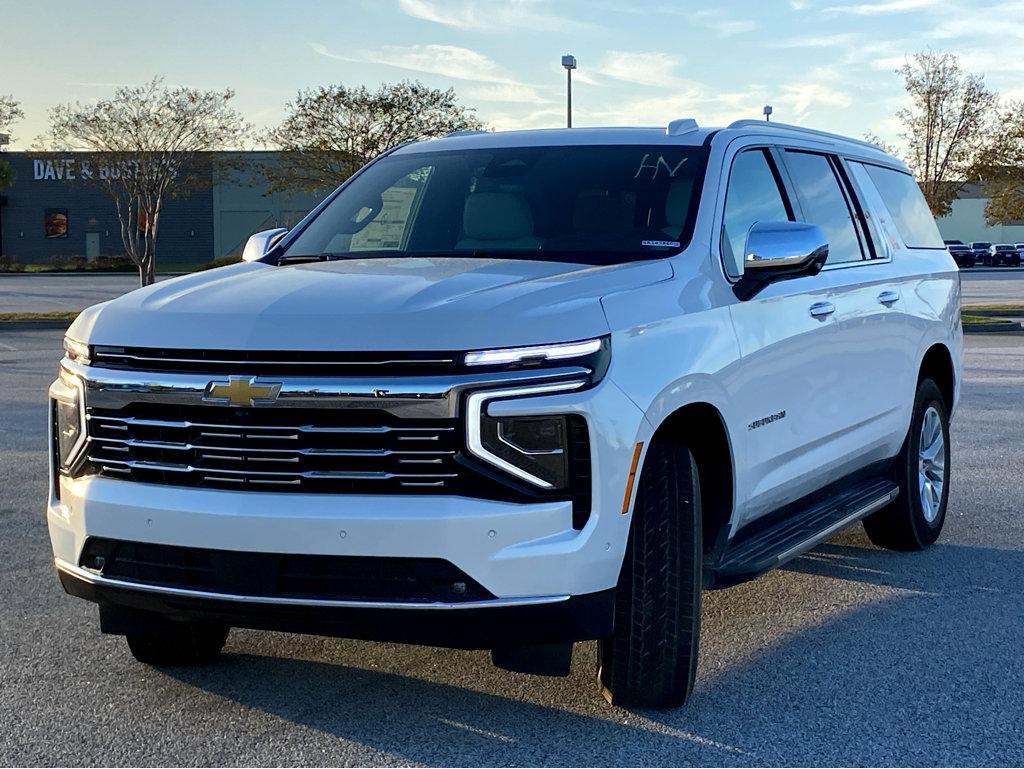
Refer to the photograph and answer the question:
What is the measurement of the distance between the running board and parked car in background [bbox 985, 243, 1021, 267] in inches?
2695

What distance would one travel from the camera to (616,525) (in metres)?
3.89

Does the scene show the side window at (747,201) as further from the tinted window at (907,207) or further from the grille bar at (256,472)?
the grille bar at (256,472)

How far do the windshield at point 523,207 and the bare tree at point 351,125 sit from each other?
99.6ft

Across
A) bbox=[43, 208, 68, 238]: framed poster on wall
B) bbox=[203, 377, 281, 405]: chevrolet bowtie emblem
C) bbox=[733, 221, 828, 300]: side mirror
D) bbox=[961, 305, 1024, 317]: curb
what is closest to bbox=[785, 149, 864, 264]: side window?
bbox=[733, 221, 828, 300]: side mirror

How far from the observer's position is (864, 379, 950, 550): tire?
21.9 ft

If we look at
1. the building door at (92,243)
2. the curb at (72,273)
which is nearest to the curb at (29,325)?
the curb at (72,273)

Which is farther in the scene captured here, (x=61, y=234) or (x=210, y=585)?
(x=61, y=234)

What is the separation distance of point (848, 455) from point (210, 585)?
3081 mm

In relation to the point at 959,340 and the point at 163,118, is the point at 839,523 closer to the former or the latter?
the point at 959,340

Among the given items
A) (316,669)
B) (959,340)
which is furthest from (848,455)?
(316,669)

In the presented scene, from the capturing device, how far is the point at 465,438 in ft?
12.3

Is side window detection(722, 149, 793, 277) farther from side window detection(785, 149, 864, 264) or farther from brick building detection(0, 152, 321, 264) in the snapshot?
brick building detection(0, 152, 321, 264)

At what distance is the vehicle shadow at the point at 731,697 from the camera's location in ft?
13.1

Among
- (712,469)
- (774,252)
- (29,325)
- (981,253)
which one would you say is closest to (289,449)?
(712,469)
